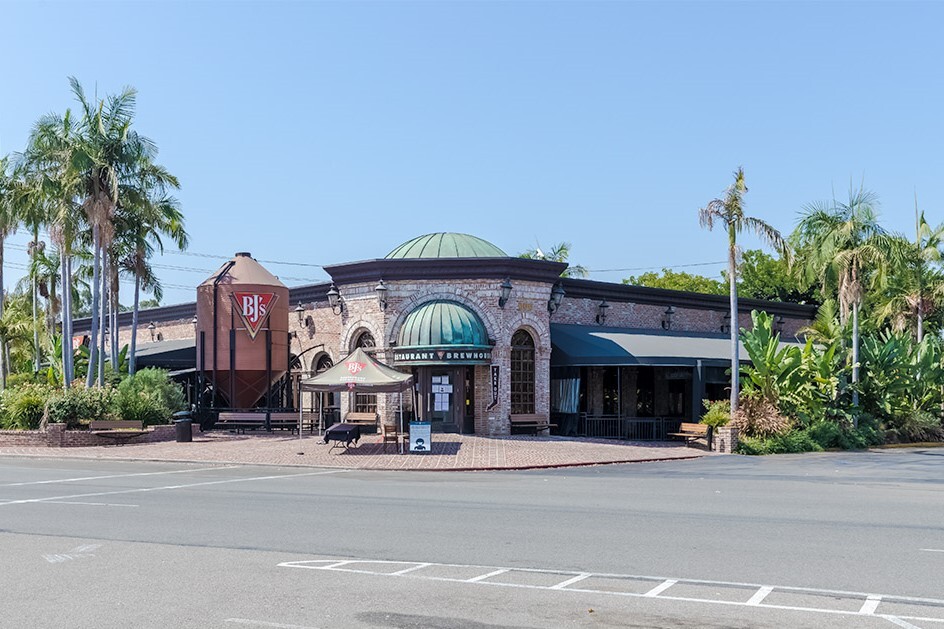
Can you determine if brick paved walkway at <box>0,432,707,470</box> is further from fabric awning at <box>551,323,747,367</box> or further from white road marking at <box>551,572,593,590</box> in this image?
white road marking at <box>551,572,593,590</box>

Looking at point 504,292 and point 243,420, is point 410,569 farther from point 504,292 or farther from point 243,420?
point 243,420

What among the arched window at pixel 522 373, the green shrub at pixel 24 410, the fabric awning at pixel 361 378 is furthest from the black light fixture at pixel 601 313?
the green shrub at pixel 24 410

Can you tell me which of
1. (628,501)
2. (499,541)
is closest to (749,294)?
(628,501)

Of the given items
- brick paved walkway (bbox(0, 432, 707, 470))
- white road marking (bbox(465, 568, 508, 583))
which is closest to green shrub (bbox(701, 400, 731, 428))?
brick paved walkway (bbox(0, 432, 707, 470))

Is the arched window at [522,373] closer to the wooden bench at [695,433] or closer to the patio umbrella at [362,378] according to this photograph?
the wooden bench at [695,433]

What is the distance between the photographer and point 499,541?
37.4ft

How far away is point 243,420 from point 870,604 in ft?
92.3

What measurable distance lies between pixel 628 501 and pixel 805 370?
1668 cm

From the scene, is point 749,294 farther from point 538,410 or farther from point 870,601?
point 870,601

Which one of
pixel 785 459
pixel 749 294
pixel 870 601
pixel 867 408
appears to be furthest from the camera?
pixel 749 294

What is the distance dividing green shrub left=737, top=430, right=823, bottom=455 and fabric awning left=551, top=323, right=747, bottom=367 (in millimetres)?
4249

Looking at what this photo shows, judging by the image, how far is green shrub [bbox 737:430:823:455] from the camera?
27.7 m

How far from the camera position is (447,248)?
32031 mm

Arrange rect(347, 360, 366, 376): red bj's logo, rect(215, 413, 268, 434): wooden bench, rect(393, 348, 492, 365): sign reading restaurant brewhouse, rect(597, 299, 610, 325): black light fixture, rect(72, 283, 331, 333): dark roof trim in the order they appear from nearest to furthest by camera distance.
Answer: rect(347, 360, 366, 376): red bj's logo → rect(393, 348, 492, 365): sign reading restaurant brewhouse → rect(215, 413, 268, 434): wooden bench → rect(597, 299, 610, 325): black light fixture → rect(72, 283, 331, 333): dark roof trim
